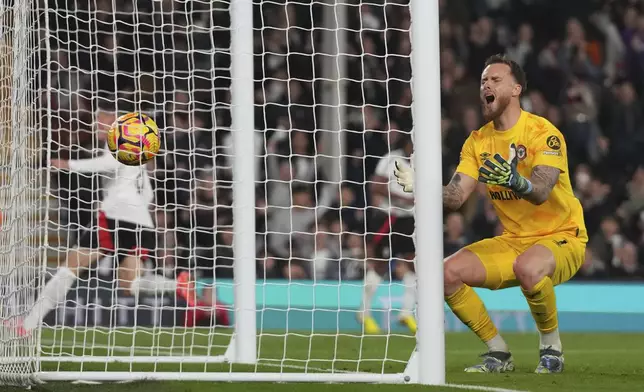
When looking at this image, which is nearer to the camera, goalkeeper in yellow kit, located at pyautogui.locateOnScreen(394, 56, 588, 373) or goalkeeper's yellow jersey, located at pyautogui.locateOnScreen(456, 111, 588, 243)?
goalkeeper in yellow kit, located at pyautogui.locateOnScreen(394, 56, 588, 373)

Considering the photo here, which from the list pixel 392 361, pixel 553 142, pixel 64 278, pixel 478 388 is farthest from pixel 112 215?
pixel 478 388

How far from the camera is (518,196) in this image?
7.11m

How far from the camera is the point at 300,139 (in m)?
14.7

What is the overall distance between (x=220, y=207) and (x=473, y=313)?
14.5 feet

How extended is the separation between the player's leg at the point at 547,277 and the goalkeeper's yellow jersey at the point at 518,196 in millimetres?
101

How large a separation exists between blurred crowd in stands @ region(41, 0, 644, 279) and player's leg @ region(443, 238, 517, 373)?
655 centimetres

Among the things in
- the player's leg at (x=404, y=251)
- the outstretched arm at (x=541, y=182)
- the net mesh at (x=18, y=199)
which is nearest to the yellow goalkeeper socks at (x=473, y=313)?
the outstretched arm at (x=541, y=182)

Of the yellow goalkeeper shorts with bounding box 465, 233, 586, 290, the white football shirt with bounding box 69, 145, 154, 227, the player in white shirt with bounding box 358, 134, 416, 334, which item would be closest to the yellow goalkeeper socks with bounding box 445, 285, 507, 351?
the yellow goalkeeper shorts with bounding box 465, 233, 586, 290

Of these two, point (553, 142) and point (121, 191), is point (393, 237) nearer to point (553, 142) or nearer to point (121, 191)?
point (121, 191)

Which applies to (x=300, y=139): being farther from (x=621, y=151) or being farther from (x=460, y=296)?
(x=460, y=296)

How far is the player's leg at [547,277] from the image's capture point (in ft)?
22.7

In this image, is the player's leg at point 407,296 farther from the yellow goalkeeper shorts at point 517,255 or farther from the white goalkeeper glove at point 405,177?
the white goalkeeper glove at point 405,177

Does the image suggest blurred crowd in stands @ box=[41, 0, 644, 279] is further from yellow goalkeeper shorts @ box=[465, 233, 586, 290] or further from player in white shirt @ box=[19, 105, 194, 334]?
yellow goalkeeper shorts @ box=[465, 233, 586, 290]

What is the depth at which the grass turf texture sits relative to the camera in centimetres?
611
